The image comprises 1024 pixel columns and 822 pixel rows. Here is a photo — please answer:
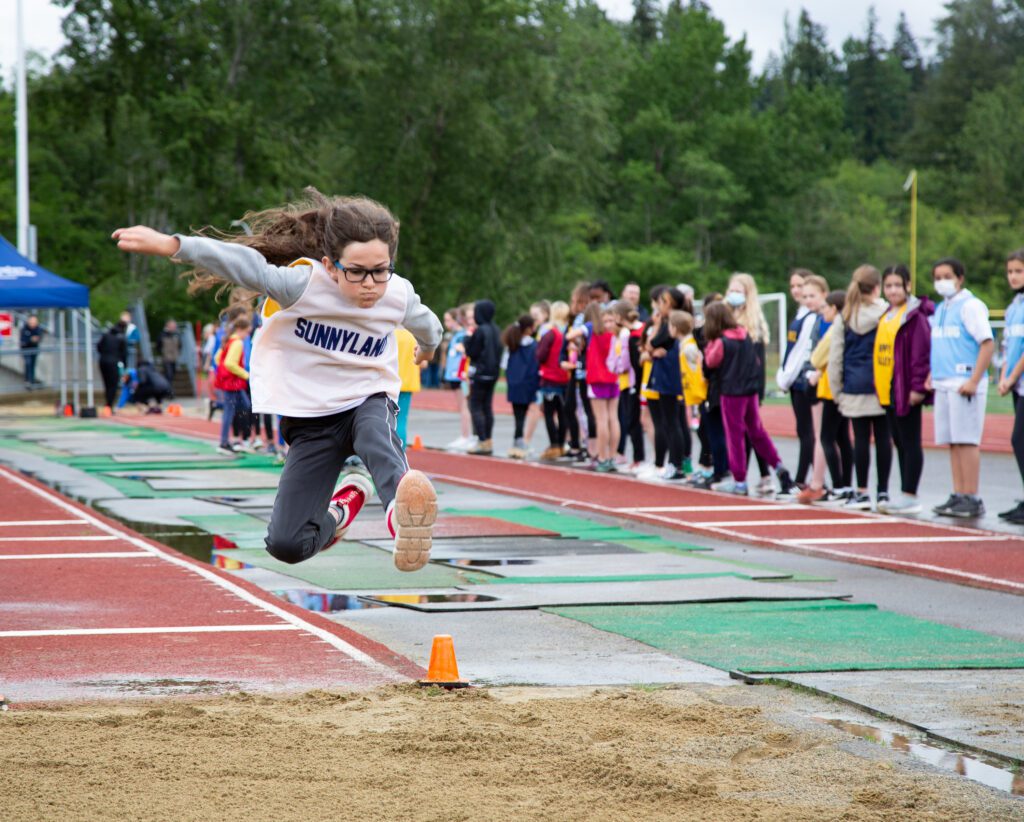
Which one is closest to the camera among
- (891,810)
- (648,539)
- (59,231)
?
(891,810)

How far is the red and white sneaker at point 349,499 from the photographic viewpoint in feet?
21.7

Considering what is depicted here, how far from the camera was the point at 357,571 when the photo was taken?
10.3 metres

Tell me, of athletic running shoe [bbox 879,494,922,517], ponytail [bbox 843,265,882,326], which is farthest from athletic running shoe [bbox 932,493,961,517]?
ponytail [bbox 843,265,882,326]

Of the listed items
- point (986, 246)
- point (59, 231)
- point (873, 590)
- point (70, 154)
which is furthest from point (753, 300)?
point (986, 246)

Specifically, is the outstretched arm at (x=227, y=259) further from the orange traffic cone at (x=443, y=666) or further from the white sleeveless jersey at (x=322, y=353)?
the orange traffic cone at (x=443, y=666)

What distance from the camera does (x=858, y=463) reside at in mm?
14023

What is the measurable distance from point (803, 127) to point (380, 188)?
135ft

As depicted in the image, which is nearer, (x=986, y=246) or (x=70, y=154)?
(x=70, y=154)

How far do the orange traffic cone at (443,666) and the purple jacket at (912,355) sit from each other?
781 cm

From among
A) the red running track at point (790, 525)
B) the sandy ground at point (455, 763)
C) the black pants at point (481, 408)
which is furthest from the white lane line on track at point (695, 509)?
the sandy ground at point (455, 763)

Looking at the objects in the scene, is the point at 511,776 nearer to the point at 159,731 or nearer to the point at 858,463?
the point at 159,731

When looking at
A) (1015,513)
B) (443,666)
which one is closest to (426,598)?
(443,666)

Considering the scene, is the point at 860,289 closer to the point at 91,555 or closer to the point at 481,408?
the point at 91,555

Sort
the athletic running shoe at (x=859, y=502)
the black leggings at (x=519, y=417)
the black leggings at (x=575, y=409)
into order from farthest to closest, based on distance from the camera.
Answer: the black leggings at (x=519, y=417) → the black leggings at (x=575, y=409) → the athletic running shoe at (x=859, y=502)
